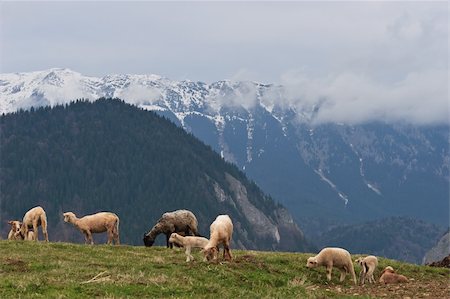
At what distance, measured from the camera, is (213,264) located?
24.1m

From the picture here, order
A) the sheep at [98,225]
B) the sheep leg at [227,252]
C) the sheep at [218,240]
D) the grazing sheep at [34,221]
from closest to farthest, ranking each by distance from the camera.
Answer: the sheep at [218,240], the sheep leg at [227,252], the sheep at [98,225], the grazing sheep at [34,221]

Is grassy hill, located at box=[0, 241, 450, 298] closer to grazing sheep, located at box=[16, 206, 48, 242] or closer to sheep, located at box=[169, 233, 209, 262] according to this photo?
sheep, located at box=[169, 233, 209, 262]

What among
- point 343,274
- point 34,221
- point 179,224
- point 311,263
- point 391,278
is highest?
point 34,221

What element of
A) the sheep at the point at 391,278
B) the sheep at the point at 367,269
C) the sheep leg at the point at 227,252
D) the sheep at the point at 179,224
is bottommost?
the sheep at the point at 391,278

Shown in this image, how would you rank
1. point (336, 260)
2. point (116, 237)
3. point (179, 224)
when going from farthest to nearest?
point (179, 224) → point (116, 237) → point (336, 260)

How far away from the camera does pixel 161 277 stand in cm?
2103

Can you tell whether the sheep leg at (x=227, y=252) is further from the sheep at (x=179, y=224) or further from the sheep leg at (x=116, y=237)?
the sheep leg at (x=116, y=237)

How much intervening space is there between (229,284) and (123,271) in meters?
4.05

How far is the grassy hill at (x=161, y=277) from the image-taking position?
1892cm

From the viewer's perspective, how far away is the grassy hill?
18.9 m

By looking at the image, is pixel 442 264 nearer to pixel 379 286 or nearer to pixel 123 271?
pixel 379 286

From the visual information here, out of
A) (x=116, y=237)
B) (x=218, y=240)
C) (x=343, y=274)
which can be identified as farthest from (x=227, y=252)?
(x=116, y=237)

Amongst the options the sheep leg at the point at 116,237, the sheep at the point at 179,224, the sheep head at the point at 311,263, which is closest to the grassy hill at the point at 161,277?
the sheep head at the point at 311,263

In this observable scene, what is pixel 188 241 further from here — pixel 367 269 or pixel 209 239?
pixel 367 269
